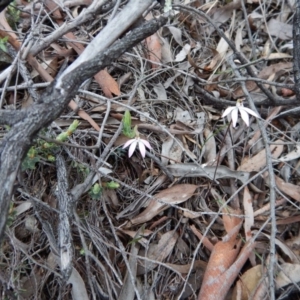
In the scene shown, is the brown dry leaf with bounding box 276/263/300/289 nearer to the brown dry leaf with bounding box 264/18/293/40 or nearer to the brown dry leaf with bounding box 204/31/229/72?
the brown dry leaf with bounding box 204/31/229/72

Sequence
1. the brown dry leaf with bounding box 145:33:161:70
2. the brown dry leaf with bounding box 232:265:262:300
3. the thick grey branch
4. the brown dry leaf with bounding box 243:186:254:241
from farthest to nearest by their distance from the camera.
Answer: the brown dry leaf with bounding box 145:33:161:70 < the brown dry leaf with bounding box 243:186:254:241 < the brown dry leaf with bounding box 232:265:262:300 < the thick grey branch

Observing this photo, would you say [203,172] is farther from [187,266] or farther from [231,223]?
[187,266]

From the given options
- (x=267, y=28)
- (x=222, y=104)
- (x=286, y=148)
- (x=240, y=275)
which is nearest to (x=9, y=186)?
(x=240, y=275)

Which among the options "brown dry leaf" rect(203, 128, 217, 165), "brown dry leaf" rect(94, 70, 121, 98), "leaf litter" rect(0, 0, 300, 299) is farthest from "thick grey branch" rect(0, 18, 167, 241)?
"brown dry leaf" rect(203, 128, 217, 165)

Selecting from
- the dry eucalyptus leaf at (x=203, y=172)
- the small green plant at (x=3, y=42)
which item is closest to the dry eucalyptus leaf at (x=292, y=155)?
the dry eucalyptus leaf at (x=203, y=172)

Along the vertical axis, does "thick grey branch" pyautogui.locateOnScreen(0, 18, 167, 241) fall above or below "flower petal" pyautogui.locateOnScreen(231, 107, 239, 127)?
above

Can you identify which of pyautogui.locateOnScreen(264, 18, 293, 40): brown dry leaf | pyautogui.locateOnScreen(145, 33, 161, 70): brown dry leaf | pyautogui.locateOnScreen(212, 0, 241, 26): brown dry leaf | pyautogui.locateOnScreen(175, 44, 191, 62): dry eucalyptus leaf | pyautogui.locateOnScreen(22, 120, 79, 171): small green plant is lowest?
pyautogui.locateOnScreen(264, 18, 293, 40): brown dry leaf

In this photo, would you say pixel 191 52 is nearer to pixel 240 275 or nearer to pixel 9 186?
pixel 240 275

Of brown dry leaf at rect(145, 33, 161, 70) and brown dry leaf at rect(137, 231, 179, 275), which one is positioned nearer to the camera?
brown dry leaf at rect(137, 231, 179, 275)
